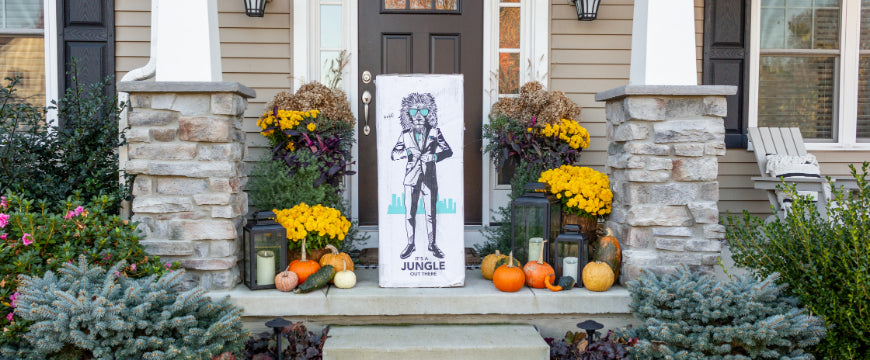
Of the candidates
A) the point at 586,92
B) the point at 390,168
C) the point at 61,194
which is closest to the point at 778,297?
the point at 390,168

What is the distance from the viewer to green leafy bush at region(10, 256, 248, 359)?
2.10 m

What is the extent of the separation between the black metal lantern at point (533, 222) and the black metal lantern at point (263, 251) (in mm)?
1207

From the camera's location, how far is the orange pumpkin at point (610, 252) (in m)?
2.96

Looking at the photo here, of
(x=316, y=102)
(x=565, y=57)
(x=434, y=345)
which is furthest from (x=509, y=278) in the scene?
(x=565, y=57)

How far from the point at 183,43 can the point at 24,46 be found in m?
2.14

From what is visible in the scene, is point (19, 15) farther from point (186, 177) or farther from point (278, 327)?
point (278, 327)

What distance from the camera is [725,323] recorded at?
2451 mm

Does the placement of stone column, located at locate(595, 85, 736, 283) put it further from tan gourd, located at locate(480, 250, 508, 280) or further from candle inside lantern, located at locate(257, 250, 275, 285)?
candle inside lantern, located at locate(257, 250, 275, 285)

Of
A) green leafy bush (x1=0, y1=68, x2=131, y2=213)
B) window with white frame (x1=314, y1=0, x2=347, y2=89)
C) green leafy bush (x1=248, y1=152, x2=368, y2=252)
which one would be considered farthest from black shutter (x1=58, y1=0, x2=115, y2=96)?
green leafy bush (x1=248, y1=152, x2=368, y2=252)

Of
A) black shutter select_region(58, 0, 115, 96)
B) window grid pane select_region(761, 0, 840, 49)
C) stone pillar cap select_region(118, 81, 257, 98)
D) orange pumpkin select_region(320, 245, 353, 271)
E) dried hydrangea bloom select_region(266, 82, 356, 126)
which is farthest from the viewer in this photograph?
window grid pane select_region(761, 0, 840, 49)

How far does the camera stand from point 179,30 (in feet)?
9.46

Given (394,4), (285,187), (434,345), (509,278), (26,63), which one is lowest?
(434,345)

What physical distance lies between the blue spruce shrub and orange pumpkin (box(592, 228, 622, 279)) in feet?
1.25

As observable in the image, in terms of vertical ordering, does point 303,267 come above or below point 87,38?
below
